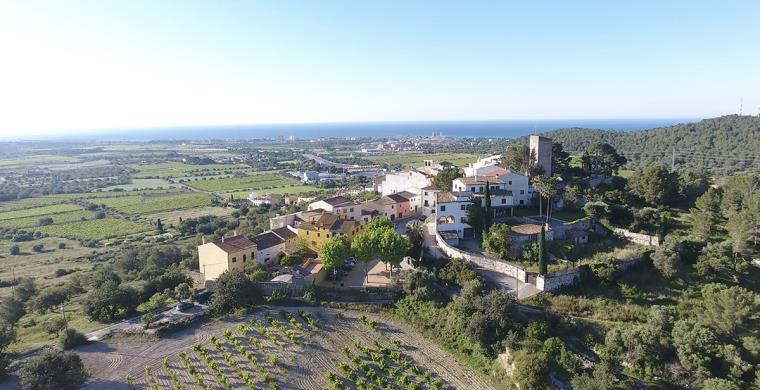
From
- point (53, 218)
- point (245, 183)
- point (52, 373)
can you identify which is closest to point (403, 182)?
point (52, 373)

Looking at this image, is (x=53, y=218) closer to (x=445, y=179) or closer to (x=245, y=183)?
(x=245, y=183)

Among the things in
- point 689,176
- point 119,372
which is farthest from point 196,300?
point 689,176

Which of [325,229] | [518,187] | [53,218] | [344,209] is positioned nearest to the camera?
[325,229]

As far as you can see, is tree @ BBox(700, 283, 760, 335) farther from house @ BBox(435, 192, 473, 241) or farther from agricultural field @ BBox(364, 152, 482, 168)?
agricultural field @ BBox(364, 152, 482, 168)

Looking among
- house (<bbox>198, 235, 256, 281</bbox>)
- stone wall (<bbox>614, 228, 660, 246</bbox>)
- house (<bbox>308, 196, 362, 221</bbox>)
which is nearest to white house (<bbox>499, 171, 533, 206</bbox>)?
stone wall (<bbox>614, 228, 660, 246</bbox>)

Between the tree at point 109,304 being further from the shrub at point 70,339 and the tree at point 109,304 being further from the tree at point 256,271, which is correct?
the tree at point 256,271

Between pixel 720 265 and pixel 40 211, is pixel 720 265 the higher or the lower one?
the higher one

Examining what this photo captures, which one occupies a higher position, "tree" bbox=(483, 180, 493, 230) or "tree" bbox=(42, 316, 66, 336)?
"tree" bbox=(483, 180, 493, 230)
